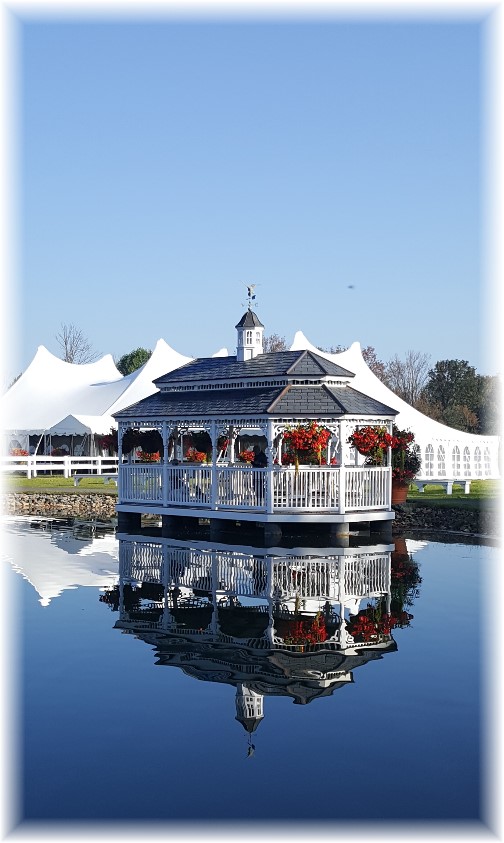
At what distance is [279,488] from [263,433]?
2298 millimetres

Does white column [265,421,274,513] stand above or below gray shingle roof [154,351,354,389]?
below

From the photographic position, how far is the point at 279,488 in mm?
22078

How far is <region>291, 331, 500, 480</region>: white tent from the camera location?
37625 mm

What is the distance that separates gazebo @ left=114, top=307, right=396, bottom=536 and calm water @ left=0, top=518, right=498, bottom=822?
3984mm

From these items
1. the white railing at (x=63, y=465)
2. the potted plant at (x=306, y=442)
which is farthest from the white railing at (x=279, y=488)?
the white railing at (x=63, y=465)

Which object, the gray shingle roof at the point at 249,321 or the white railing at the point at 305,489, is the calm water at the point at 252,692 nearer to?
the white railing at the point at 305,489

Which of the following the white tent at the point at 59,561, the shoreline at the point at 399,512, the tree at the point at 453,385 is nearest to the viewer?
the white tent at the point at 59,561

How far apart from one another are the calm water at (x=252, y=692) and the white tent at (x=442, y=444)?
65.5ft

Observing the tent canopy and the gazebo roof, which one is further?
the tent canopy

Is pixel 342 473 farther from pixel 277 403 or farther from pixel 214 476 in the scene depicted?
pixel 214 476

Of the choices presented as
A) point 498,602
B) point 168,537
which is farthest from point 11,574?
point 498,602

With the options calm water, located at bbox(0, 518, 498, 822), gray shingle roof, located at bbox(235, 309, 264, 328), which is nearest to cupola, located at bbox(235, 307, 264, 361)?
gray shingle roof, located at bbox(235, 309, 264, 328)

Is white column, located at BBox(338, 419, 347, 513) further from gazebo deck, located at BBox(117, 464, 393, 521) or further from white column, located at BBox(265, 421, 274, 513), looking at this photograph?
white column, located at BBox(265, 421, 274, 513)

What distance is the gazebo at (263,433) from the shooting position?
21984mm
